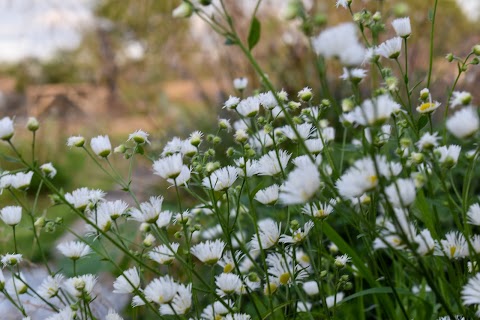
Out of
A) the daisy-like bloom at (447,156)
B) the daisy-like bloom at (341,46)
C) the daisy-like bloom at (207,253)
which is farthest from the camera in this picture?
the daisy-like bloom at (207,253)

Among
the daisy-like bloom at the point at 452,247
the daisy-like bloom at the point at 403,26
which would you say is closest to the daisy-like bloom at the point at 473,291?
the daisy-like bloom at the point at 452,247

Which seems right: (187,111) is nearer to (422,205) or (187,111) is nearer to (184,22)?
(184,22)

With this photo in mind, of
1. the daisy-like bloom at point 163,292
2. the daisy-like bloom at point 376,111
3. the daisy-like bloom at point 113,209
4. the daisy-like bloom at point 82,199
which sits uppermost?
the daisy-like bloom at point 82,199

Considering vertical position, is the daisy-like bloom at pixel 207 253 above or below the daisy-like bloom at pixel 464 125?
above

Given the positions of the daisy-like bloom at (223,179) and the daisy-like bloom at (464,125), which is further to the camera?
the daisy-like bloom at (223,179)

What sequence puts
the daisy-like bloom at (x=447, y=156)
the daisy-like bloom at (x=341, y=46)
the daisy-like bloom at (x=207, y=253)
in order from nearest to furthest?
the daisy-like bloom at (x=341, y=46), the daisy-like bloom at (x=447, y=156), the daisy-like bloom at (x=207, y=253)

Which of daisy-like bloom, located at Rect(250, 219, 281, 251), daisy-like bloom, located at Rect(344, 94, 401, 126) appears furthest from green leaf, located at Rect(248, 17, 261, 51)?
daisy-like bloom, located at Rect(250, 219, 281, 251)

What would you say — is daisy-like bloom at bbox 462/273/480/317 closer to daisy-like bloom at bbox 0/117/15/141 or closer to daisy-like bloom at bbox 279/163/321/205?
daisy-like bloom at bbox 279/163/321/205

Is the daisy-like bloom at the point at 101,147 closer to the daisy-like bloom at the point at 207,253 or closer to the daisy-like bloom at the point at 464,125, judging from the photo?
the daisy-like bloom at the point at 207,253
